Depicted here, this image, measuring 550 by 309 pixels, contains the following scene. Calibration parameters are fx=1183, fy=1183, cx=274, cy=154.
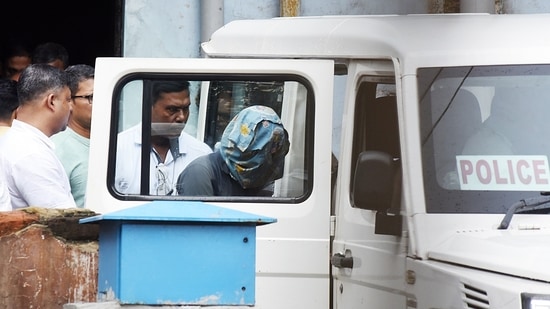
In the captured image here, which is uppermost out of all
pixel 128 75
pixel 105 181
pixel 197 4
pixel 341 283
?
pixel 197 4

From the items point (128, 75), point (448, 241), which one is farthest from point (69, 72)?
point (448, 241)

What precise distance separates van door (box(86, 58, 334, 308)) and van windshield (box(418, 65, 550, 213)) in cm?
67

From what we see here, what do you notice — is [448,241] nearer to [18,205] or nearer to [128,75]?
[128,75]

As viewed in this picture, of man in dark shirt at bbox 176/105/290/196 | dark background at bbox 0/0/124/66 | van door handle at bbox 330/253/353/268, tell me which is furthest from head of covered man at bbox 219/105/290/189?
dark background at bbox 0/0/124/66

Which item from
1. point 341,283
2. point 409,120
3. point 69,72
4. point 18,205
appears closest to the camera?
point 409,120

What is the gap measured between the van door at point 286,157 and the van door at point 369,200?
0.36ft

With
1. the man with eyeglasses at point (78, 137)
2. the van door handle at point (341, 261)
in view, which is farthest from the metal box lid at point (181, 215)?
the man with eyeglasses at point (78, 137)

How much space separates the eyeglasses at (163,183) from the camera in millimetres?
5234

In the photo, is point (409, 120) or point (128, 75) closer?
point (409, 120)

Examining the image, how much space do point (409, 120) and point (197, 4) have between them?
16.6 ft

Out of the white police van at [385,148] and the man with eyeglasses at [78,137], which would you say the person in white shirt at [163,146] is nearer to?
the white police van at [385,148]

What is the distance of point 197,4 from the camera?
9461 millimetres

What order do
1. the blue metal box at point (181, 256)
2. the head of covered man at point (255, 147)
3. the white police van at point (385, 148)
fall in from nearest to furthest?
the blue metal box at point (181, 256)
the white police van at point (385, 148)
the head of covered man at point (255, 147)

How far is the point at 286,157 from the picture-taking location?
208 inches
